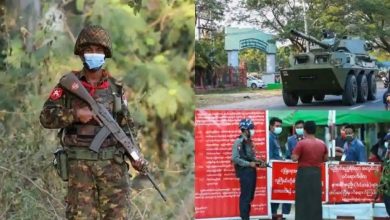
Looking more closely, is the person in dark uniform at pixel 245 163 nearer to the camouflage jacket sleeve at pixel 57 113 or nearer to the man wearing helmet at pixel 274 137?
the man wearing helmet at pixel 274 137

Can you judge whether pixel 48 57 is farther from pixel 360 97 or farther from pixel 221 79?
pixel 360 97

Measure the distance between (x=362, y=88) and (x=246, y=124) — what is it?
669 mm

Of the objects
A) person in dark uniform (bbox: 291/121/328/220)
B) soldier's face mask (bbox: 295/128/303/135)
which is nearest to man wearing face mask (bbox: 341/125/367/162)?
person in dark uniform (bbox: 291/121/328/220)

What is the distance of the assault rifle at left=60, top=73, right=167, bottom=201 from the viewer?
8.83ft

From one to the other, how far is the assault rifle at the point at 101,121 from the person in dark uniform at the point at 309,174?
1.12 m

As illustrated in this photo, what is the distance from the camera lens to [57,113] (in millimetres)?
2682

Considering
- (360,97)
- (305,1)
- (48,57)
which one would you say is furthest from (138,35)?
(360,97)

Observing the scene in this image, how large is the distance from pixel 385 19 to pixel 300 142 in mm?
798

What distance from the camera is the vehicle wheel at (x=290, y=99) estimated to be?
370 cm

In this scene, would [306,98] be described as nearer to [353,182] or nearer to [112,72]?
[353,182]

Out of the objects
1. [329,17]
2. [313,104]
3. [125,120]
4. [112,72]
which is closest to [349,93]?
[313,104]

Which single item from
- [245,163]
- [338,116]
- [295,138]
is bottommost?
[245,163]

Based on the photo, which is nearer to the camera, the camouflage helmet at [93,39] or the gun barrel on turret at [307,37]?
the camouflage helmet at [93,39]

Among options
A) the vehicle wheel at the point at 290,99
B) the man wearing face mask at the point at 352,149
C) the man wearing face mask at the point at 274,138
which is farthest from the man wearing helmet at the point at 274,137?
the man wearing face mask at the point at 352,149
